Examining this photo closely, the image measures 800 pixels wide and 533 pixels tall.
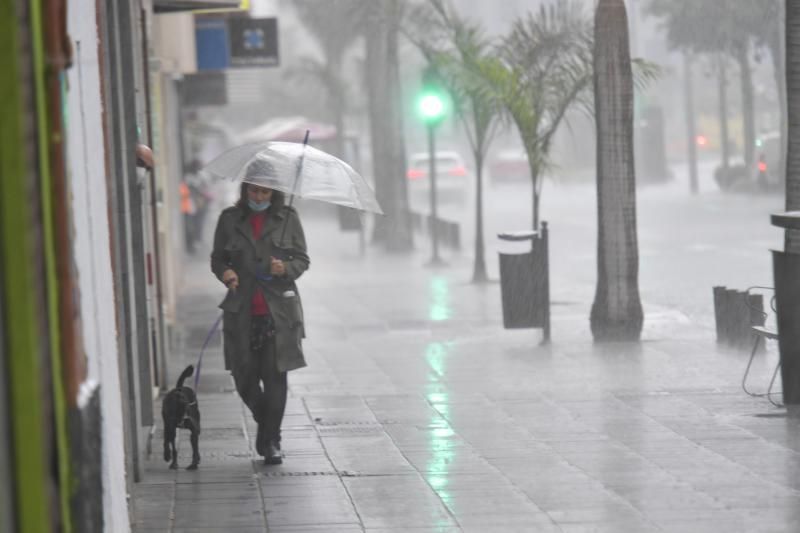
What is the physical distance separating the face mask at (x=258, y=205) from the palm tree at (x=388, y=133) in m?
20.0

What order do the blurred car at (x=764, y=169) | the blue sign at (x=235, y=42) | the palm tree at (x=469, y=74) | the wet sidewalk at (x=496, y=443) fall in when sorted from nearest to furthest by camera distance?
the wet sidewalk at (x=496, y=443), the palm tree at (x=469, y=74), the blue sign at (x=235, y=42), the blurred car at (x=764, y=169)

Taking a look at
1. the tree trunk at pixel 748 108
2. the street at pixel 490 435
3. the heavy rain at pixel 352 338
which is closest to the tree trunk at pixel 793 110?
the heavy rain at pixel 352 338

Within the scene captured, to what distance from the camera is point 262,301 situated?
30.1 feet

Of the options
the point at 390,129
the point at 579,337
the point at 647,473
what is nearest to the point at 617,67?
the point at 579,337

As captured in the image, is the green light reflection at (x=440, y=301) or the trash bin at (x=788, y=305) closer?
the trash bin at (x=788, y=305)

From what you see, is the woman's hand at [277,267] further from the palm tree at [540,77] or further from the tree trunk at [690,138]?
the tree trunk at [690,138]

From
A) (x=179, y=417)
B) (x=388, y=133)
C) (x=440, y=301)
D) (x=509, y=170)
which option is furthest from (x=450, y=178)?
(x=179, y=417)

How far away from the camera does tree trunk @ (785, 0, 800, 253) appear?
37.3 ft

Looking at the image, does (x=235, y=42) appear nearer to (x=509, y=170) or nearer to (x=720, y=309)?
(x=720, y=309)

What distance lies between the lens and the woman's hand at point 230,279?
9.10m

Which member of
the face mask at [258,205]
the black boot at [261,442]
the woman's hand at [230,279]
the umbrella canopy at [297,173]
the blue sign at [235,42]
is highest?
the blue sign at [235,42]

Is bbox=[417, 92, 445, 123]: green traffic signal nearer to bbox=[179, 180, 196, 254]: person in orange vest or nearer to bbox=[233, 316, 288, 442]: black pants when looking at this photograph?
bbox=[179, 180, 196, 254]: person in orange vest

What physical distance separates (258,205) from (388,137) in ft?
71.1

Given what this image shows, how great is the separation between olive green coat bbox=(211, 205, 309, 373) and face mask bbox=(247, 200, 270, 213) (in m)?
0.04
